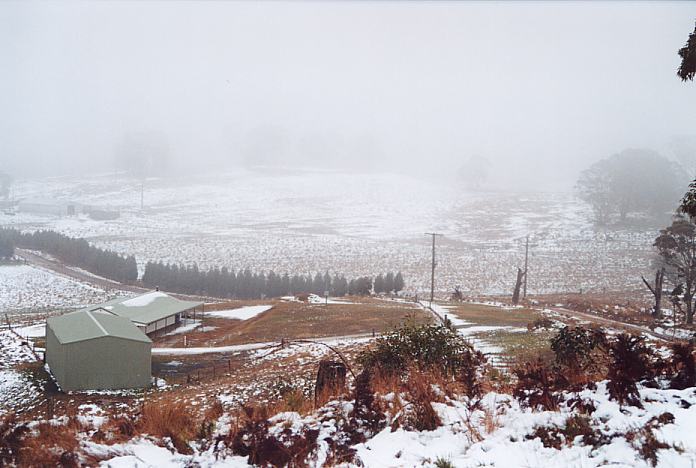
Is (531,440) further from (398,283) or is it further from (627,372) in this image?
(398,283)

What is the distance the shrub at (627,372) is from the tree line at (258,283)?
48.3m

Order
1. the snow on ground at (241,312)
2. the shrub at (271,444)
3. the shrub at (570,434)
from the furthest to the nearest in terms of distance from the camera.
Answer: the snow on ground at (241,312) → the shrub at (271,444) → the shrub at (570,434)

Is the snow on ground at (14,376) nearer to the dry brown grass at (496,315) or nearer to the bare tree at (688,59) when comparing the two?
the bare tree at (688,59)

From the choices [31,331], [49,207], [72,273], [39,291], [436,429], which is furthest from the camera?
[49,207]

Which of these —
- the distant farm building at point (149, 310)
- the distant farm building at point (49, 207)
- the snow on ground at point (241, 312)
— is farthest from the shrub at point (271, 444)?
the distant farm building at point (49, 207)

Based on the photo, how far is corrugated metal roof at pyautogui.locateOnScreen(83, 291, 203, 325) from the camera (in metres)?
32.9

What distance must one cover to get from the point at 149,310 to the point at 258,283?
75.7 ft

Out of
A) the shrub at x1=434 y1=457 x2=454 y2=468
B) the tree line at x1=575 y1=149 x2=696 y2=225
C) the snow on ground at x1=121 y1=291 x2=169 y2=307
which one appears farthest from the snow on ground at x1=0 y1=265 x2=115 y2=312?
the tree line at x1=575 y1=149 x2=696 y2=225

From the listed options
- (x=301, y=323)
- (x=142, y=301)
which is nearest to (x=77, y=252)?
(x=142, y=301)

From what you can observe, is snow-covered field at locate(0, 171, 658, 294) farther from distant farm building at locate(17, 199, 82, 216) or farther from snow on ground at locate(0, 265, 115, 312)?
snow on ground at locate(0, 265, 115, 312)

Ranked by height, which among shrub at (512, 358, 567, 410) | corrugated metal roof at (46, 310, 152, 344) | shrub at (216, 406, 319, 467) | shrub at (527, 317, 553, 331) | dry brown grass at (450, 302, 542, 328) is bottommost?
dry brown grass at (450, 302, 542, 328)

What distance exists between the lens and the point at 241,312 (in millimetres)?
41781

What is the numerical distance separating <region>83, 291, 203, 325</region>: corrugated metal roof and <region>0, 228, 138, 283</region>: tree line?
90.7 ft

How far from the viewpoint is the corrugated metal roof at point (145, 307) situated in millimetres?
32938
